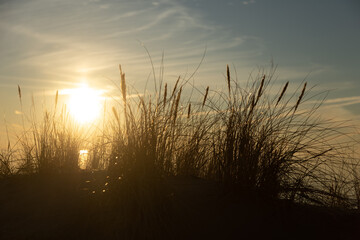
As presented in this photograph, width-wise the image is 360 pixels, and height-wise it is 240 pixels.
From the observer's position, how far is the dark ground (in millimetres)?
2842

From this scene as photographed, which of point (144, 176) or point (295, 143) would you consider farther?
point (295, 143)

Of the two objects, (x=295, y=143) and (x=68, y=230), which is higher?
(x=295, y=143)

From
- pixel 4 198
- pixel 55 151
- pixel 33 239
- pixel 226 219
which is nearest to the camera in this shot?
pixel 33 239

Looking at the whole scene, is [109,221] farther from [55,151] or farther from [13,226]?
[55,151]

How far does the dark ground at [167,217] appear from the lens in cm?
284

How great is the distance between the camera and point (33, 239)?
2775 millimetres

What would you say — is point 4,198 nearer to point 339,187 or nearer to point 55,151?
point 55,151

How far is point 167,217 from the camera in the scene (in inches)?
115

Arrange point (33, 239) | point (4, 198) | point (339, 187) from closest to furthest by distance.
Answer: point (33, 239) < point (4, 198) < point (339, 187)

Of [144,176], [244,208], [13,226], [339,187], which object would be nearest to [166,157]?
[144,176]

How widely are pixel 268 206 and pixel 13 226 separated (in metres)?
2.02

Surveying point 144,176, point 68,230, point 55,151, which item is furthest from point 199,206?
point 55,151

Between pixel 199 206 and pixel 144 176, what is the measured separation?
508 millimetres

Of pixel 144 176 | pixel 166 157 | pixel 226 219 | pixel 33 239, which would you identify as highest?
pixel 166 157
